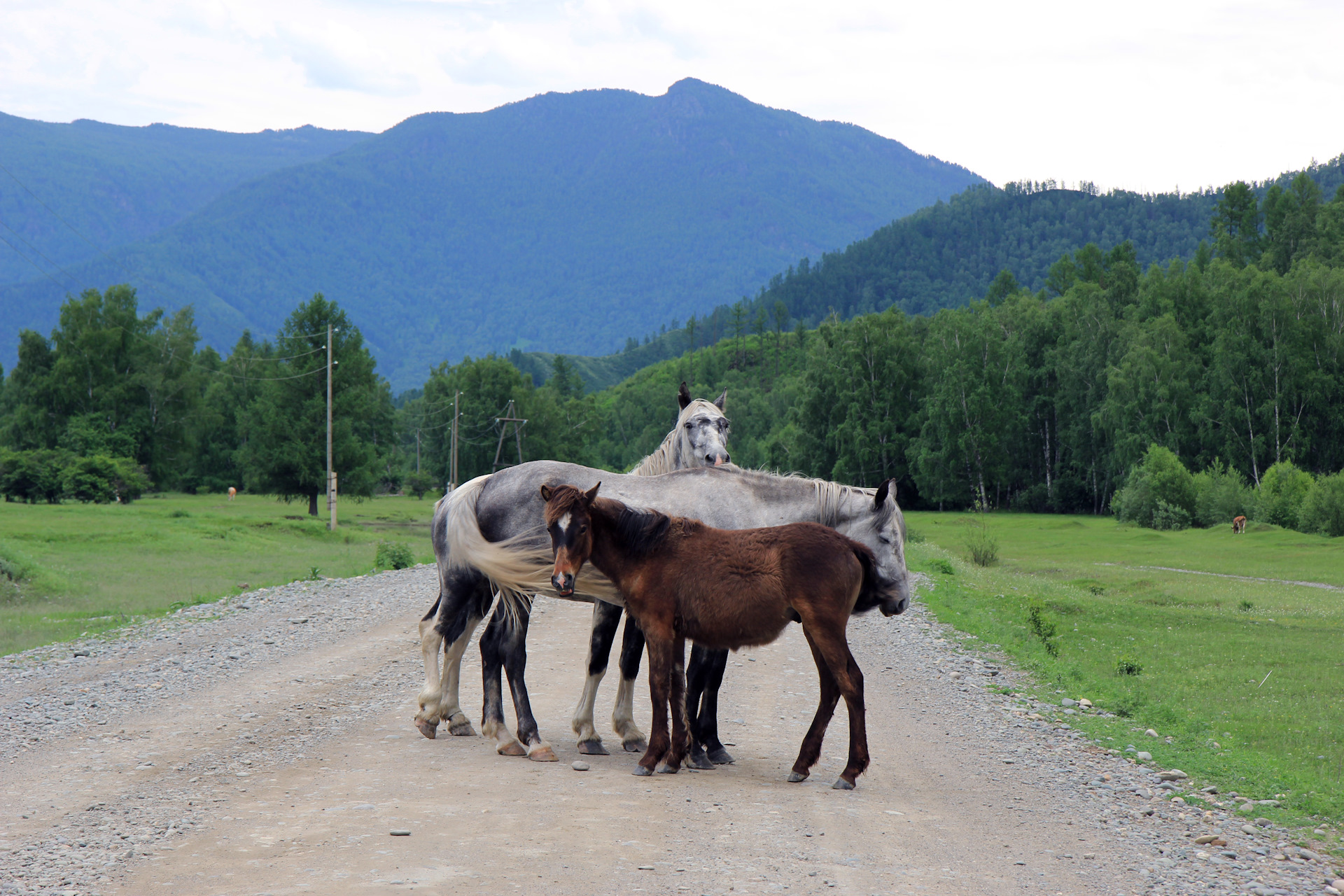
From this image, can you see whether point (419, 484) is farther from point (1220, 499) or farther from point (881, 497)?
point (881, 497)

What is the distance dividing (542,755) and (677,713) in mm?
1171

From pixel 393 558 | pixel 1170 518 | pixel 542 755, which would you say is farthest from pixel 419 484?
pixel 542 755

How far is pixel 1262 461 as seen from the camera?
6500 centimetres

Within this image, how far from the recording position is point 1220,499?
5494 centimetres

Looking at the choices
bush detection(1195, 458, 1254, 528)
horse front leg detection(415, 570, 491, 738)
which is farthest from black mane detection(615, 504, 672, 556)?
bush detection(1195, 458, 1254, 528)

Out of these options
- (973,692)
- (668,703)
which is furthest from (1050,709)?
(668,703)

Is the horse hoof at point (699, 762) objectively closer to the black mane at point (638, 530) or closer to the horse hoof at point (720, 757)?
the horse hoof at point (720, 757)

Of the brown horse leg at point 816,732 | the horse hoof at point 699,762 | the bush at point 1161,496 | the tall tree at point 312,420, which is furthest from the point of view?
the tall tree at point 312,420

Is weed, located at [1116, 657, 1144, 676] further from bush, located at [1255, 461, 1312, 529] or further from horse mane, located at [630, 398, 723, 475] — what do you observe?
bush, located at [1255, 461, 1312, 529]

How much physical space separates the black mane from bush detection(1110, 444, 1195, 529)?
5541cm

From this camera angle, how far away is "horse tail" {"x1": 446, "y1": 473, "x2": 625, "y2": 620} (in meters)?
7.83

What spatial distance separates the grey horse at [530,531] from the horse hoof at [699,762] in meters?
1.10

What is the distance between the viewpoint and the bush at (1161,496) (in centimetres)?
5614

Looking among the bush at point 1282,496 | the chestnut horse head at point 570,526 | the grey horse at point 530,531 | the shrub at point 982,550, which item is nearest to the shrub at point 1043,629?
the grey horse at point 530,531
